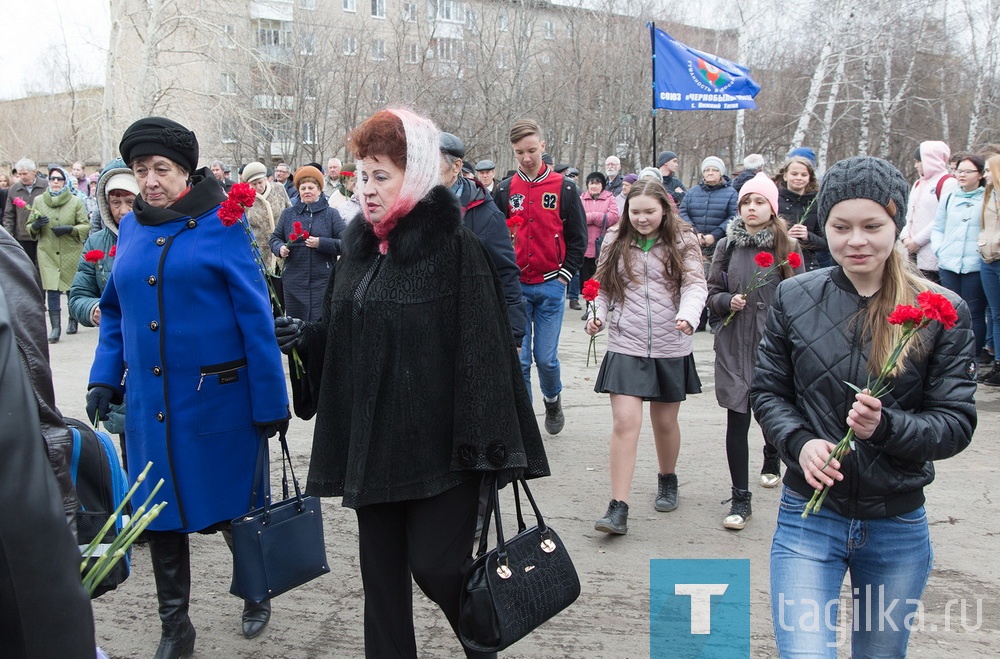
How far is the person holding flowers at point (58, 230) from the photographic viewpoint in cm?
1155

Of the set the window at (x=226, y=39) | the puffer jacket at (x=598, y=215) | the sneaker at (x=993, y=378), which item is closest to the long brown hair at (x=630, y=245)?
the sneaker at (x=993, y=378)

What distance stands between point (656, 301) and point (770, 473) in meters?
1.59

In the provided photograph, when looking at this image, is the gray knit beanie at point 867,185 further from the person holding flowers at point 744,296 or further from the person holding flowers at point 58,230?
the person holding flowers at point 58,230

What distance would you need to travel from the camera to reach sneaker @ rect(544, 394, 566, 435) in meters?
6.85

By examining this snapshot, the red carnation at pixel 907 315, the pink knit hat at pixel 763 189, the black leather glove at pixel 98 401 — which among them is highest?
the pink knit hat at pixel 763 189

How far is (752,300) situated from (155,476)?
3389mm

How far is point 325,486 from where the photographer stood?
296 cm

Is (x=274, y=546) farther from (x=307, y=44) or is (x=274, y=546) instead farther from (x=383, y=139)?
(x=307, y=44)

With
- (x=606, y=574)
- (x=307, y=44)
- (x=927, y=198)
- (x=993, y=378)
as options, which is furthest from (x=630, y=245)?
(x=307, y=44)

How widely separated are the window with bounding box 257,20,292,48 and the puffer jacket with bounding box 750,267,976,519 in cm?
2693

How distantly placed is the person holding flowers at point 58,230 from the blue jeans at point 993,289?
34.6ft

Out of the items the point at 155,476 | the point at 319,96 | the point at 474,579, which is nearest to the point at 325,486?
the point at 474,579

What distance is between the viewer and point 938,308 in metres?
2.24

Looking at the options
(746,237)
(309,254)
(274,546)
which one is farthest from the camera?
Answer: (309,254)
